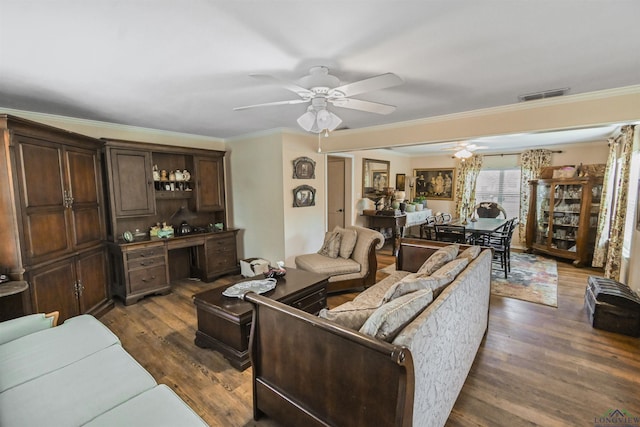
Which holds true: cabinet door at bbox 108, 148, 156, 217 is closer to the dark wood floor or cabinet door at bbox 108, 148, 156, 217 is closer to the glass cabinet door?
the dark wood floor

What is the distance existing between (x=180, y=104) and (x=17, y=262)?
6.65ft

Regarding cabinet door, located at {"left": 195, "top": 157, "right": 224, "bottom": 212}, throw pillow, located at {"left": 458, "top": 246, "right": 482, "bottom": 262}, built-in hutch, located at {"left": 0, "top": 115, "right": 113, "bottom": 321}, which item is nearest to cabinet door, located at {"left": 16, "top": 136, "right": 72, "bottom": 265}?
built-in hutch, located at {"left": 0, "top": 115, "right": 113, "bottom": 321}

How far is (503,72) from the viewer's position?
2.22 meters

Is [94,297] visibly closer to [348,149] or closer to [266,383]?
[266,383]

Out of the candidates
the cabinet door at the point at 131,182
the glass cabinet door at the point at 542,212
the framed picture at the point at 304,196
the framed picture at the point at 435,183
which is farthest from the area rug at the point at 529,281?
the cabinet door at the point at 131,182

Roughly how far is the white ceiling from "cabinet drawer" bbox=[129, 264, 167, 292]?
209 centimetres

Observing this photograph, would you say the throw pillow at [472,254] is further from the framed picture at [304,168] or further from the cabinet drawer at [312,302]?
the framed picture at [304,168]

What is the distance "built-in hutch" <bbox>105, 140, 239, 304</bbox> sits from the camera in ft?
12.2

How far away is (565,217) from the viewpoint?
5.62 m

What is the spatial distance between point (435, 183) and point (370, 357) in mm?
7236

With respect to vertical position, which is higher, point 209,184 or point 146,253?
point 209,184

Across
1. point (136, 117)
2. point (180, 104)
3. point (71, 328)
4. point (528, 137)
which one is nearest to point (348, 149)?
point (180, 104)

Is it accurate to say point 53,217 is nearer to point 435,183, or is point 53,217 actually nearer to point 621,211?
point 621,211

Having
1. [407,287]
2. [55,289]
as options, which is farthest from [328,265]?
[55,289]
